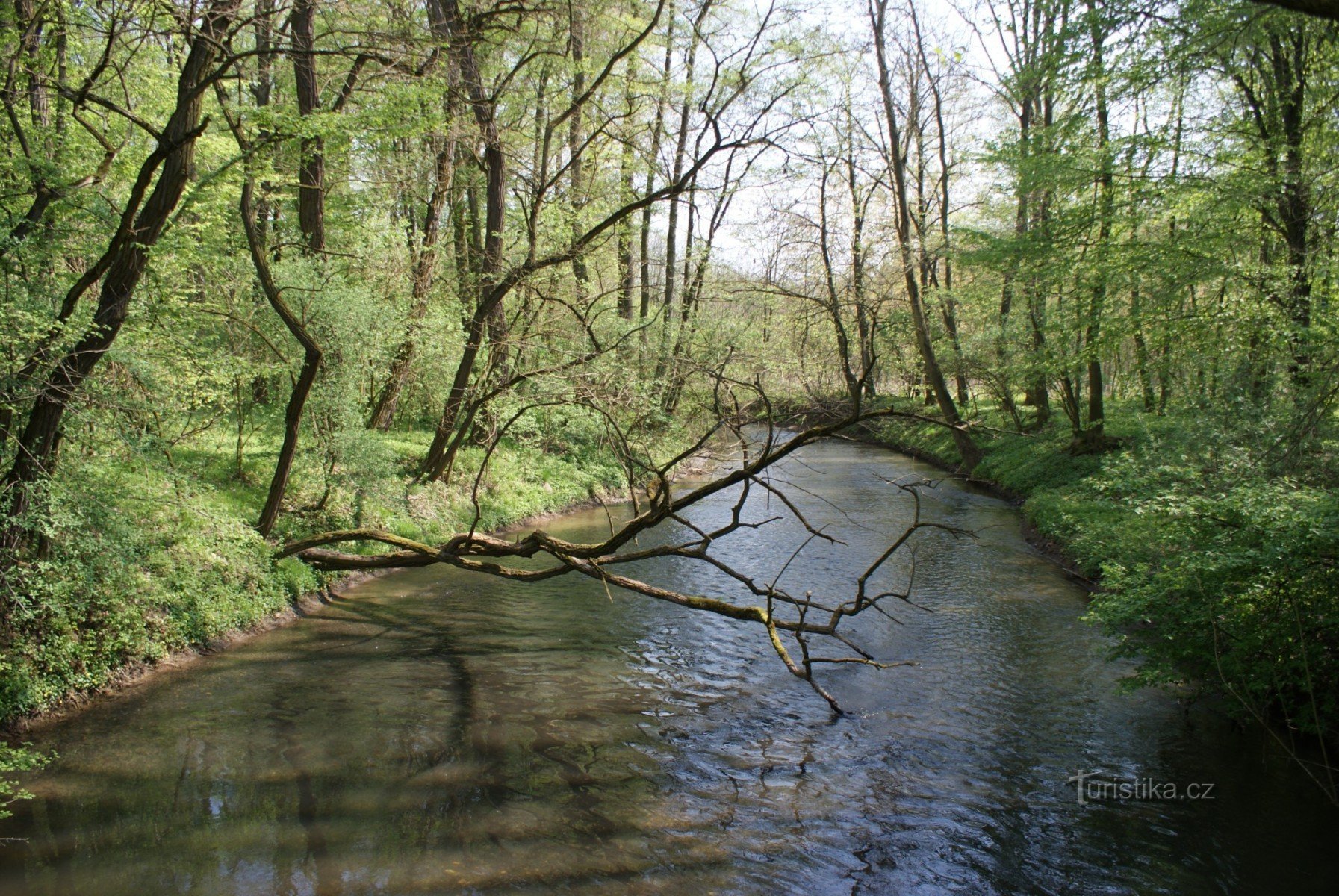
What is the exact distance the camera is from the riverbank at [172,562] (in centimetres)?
669

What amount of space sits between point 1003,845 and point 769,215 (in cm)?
2180

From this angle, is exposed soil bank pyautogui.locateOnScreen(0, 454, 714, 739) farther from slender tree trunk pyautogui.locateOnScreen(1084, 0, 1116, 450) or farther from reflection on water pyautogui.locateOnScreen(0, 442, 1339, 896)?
slender tree trunk pyautogui.locateOnScreen(1084, 0, 1116, 450)

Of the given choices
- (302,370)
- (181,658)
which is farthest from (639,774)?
(302,370)

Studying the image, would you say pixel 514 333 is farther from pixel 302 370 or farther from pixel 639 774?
pixel 639 774

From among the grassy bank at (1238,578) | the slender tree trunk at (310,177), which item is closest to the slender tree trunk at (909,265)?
the grassy bank at (1238,578)

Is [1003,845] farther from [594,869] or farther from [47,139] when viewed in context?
[47,139]

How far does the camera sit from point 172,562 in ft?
27.3

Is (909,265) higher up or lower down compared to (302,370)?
higher up

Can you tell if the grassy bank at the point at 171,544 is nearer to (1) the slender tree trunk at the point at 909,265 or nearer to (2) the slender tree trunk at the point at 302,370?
(2) the slender tree trunk at the point at 302,370

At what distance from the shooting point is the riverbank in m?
6.69

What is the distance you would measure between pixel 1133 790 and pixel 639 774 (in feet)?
12.8

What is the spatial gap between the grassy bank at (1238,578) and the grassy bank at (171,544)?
23.1 ft

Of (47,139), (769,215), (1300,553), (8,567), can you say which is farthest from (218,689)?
(769,215)

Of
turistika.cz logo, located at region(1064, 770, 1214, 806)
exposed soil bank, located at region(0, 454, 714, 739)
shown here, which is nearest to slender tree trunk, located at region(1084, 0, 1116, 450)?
exposed soil bank, located at region(0, 454, 714, 739)
